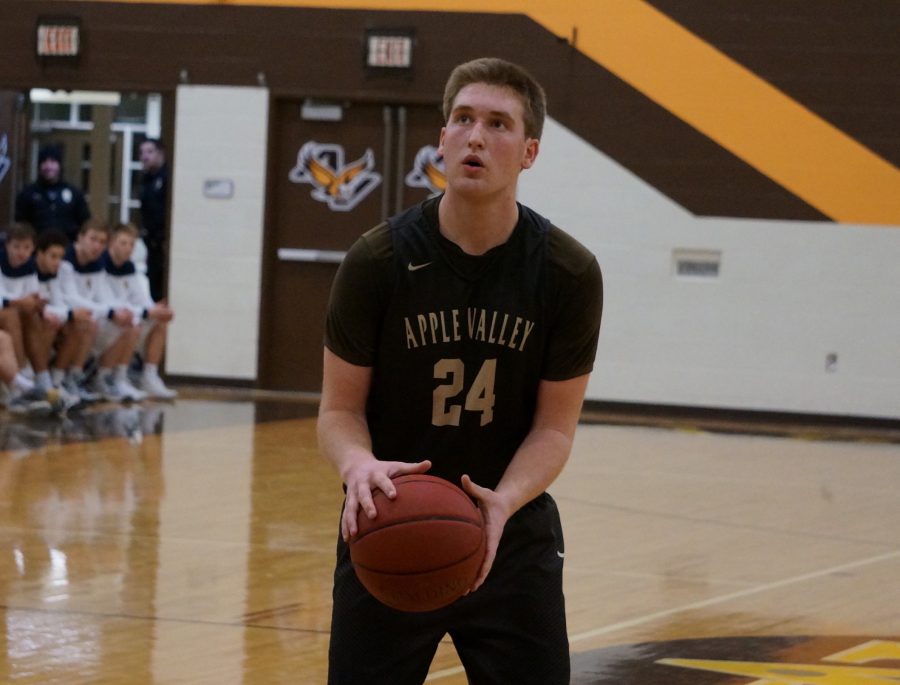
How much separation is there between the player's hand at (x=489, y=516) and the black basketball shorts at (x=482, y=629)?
0.17 m

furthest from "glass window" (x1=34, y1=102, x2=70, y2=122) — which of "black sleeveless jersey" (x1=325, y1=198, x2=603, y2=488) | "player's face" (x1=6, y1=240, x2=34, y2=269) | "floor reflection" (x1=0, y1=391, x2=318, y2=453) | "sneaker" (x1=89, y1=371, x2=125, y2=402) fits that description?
"black sleeveless jersey" (x1=325, y1=198, x2=603, y2=488)

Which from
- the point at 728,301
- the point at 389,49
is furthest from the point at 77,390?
the point at 728,301

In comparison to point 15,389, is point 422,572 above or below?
above

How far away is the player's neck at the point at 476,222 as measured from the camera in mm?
2775

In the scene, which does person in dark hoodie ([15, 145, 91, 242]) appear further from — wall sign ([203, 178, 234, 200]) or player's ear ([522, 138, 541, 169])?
player's ear ([522, 138, 541, 169])

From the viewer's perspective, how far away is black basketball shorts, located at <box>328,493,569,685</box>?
2770 mm

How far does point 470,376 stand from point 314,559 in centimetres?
341

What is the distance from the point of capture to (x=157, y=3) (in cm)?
1284

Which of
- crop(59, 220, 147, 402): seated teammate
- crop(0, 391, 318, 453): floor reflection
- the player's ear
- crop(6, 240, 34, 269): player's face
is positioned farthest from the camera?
crop(59, 220, 147, 402): seated teammate

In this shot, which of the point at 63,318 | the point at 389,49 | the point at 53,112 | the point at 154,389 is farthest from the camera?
the point at 53,112

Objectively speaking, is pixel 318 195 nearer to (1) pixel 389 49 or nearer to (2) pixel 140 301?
(1) pixel 389 49

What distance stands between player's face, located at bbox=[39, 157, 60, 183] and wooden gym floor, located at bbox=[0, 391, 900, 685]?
321cm

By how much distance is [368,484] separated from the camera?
8.28ft

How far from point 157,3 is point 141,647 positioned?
361 inches
